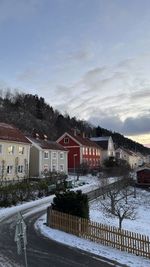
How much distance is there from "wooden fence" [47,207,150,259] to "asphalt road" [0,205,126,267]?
1.99 m

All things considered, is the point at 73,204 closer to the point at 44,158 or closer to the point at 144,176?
the point at 44,158

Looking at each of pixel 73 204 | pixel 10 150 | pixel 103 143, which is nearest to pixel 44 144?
pixel 10 150

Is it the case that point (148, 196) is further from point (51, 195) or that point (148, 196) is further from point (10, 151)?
point (10, 151)

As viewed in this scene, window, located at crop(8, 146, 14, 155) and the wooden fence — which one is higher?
window, located at crop(8, 146, 14, 155)

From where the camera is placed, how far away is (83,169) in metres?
77.9

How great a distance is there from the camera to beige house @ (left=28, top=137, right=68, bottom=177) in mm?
69062

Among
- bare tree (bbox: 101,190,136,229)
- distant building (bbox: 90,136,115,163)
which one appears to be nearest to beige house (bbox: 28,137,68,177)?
bare tree (bbox: 101,190,136,229)

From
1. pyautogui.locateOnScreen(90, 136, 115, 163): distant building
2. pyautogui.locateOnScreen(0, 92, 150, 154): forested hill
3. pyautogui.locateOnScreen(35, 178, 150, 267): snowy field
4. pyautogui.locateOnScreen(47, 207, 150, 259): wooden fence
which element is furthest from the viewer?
pyautogui.locateOnScreen(0, 92, 150, 154): forested hill

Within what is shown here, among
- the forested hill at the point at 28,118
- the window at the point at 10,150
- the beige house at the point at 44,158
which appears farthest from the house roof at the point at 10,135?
the forested hill at the point at 28,118

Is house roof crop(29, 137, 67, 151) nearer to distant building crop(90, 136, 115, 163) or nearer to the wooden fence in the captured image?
distant building crop(90, 136, 115, 163)

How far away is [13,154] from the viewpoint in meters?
60.4

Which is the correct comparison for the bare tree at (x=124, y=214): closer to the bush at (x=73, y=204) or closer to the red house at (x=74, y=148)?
the bush at (x=73, y=204)

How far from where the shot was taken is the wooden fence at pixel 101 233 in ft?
62.3

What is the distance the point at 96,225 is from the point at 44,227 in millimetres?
5195
